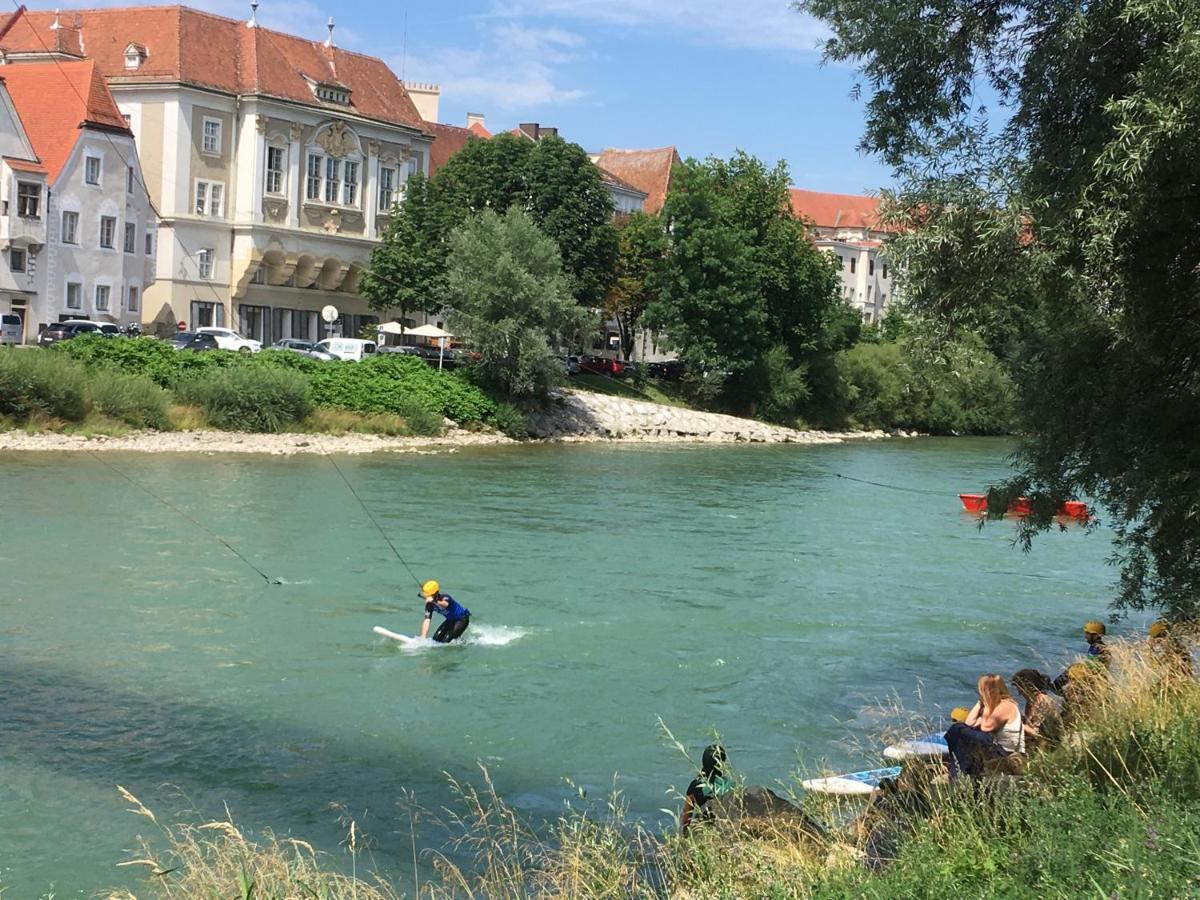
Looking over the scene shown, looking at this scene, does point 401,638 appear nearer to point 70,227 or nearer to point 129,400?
point 129,400

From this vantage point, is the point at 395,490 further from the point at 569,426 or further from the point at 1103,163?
the point at 1103,163

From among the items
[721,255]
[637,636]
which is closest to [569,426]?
[721,255]

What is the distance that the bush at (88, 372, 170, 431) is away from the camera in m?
44.2

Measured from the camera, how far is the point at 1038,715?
12.4 metres

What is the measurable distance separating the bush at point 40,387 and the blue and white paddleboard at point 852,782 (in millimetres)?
36481

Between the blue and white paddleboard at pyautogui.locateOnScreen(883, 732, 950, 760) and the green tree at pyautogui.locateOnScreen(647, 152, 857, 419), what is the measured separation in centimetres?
5538

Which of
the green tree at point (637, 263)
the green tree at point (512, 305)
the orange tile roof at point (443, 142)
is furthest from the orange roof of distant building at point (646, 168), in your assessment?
the green tree at point (512, 305)

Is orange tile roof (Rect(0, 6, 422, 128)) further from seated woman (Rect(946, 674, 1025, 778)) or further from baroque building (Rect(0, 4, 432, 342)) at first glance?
seated woman (Rect(946, 674, 1025, 778))

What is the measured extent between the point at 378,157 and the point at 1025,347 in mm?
63399

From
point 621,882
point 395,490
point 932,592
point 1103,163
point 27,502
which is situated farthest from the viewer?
point 395,490

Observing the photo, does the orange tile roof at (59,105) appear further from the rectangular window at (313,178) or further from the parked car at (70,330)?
the rectangular window at (313,178)

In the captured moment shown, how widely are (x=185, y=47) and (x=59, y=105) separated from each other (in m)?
8.76

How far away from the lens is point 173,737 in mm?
14672

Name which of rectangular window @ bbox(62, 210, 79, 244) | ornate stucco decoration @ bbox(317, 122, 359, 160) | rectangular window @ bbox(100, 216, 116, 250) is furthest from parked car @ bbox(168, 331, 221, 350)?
ornate stucco decoration @ bbox(317, 122, 359, 160)
